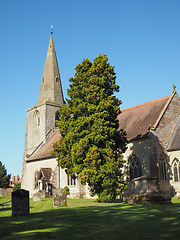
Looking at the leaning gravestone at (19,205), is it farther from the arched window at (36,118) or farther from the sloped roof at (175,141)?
the arched window at (36,118)

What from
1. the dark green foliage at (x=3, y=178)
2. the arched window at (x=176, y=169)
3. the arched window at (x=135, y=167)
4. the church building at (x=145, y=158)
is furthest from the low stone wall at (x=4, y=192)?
the arched window at (x=176, y=169)

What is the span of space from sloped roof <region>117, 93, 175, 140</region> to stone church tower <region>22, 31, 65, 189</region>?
14.8 metres

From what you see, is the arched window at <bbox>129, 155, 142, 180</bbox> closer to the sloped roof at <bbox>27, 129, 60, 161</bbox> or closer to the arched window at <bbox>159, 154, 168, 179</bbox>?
the arched window at <bbox>159, 154, 168, 179</bbox>

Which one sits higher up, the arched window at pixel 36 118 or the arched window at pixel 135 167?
the arched window at pixel 36 118

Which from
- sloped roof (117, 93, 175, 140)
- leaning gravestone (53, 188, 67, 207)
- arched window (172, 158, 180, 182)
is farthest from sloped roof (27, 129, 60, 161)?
leaning gravestone (53, 188, 67, 207)

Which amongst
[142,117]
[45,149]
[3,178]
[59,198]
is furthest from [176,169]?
[3,178]

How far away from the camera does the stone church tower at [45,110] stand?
44344 mm

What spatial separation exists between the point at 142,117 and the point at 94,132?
34.4 feet

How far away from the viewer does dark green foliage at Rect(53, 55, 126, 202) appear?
69.1 ft

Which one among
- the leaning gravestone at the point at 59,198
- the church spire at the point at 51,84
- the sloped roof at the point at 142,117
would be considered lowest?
the leaning gravestone at the point at 59,198

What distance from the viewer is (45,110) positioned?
4441 cm

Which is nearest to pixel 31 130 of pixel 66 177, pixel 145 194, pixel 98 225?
pixel 66 177

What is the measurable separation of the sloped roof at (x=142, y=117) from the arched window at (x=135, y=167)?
6.96ft

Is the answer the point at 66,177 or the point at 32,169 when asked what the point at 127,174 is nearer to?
the point at 66,177
